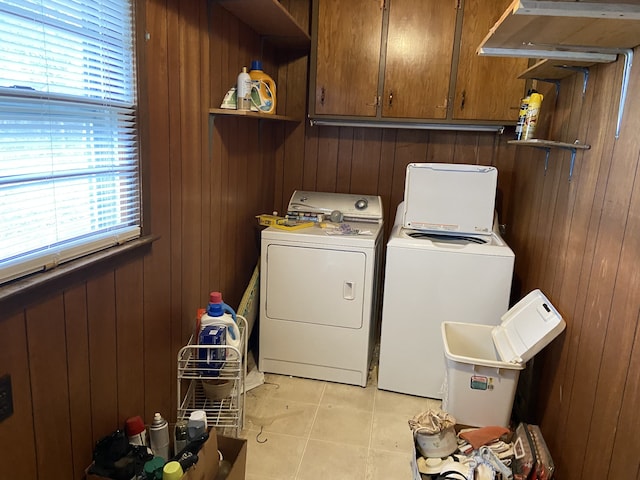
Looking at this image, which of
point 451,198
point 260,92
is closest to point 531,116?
point 451,198

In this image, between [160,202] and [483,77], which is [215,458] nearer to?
[160,202]

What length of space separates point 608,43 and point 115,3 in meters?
1.55

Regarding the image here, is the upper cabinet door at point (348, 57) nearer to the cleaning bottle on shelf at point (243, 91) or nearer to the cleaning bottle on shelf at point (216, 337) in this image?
the cleaning bottle on shelf at point (243, 91)

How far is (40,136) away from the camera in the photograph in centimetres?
119

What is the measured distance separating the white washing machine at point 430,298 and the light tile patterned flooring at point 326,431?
0.15 metres

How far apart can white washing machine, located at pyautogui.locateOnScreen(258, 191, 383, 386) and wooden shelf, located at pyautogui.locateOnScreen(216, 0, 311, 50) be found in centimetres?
109

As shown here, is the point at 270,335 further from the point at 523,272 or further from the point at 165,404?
the point at 523,272

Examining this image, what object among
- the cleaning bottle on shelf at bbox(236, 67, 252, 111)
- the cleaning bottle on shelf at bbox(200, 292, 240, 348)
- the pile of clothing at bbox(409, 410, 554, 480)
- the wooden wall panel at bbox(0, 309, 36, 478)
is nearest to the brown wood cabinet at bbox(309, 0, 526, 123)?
the cleaning bottle on shelf at bbox(236, 67, 252, 111)

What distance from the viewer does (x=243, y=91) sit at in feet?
7.54

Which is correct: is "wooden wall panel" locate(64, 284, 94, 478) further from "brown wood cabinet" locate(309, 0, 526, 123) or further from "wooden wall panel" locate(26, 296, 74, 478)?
"brown wood cabinet" locate(309, 0, 526, 123)

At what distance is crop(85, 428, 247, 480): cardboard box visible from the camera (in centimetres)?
147

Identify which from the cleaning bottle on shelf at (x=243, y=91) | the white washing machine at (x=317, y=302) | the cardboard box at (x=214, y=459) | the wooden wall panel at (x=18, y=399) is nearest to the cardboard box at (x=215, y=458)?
the cardboard box at (x=214, y=459)

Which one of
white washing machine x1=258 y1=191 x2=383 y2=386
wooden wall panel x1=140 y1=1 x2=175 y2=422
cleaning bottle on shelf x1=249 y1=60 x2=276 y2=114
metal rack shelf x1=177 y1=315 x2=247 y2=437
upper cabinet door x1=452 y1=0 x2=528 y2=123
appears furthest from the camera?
upper cabinet door x1=452 y1=0 x2=528 y2=123

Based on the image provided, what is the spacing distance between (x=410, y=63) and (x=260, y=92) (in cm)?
99
